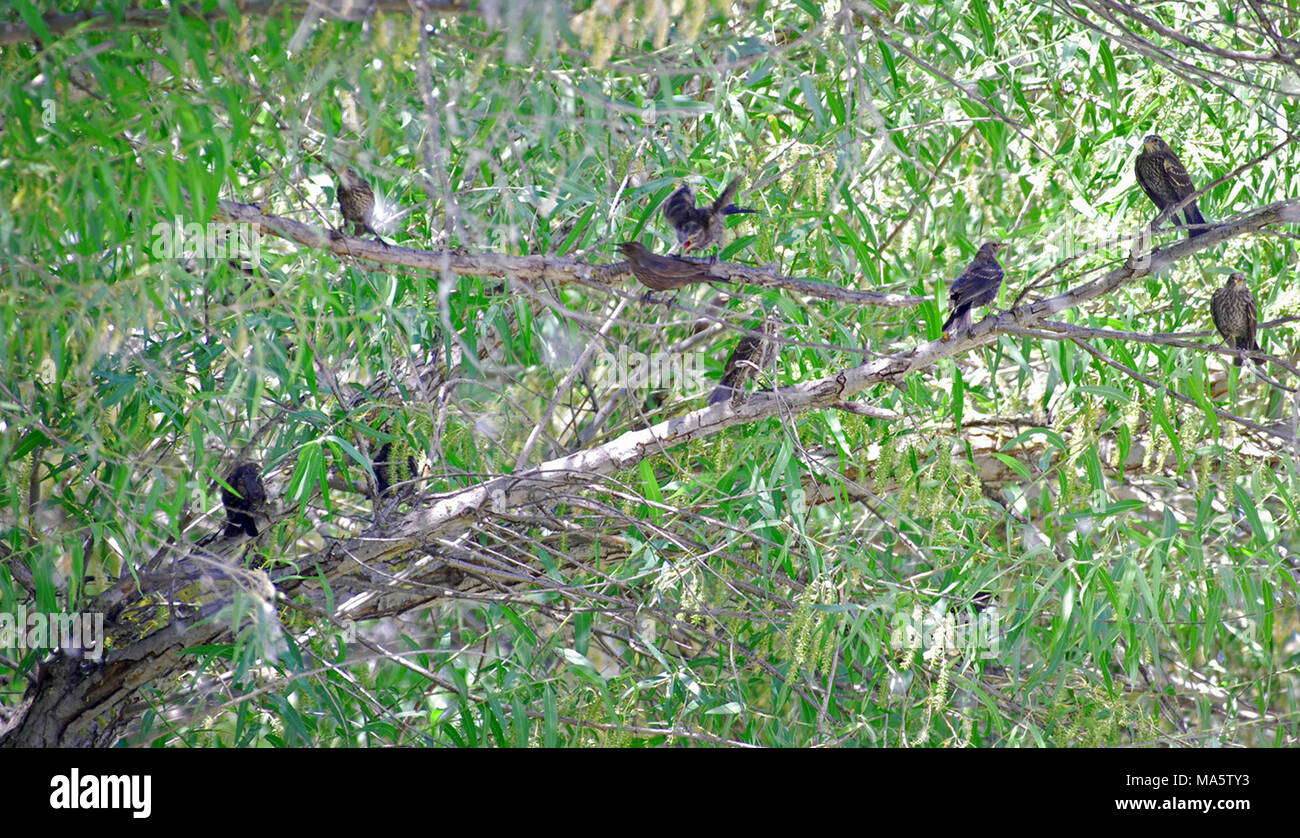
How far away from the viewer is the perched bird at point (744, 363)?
9.87 feet

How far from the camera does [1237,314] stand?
2.86 m

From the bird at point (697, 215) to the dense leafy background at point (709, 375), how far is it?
0.23 ft

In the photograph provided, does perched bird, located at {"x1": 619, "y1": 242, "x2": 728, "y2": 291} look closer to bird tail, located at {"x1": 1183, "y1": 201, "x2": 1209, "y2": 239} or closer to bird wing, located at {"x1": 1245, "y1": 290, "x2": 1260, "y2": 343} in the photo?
bird tail, located at {"x1": 1183, "y1": 201, "x2": 1209, "y2": 239}

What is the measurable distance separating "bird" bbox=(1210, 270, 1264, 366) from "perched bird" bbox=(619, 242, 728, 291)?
56.4 inches

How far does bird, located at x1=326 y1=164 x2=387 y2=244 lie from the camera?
2707mm

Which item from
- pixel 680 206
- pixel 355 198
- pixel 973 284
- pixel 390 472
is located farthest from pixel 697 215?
pixel 390 472

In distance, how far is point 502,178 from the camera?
92.7 inches

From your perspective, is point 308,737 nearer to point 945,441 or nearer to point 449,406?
point 449,406

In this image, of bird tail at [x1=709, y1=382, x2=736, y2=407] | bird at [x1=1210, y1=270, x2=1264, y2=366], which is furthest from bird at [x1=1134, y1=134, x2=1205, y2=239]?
bird tail at [x1=709, y1=382, x2=736, y2=407]

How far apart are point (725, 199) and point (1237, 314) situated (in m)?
1.29

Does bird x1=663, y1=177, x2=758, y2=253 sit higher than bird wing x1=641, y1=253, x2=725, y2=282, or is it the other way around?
bird x1=663, y1=177, x2=758, y2=253

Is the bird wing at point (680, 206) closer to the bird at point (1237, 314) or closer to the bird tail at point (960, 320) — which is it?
the bird tail at point (960, 320)

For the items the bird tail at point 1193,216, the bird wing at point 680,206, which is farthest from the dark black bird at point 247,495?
the bird tail at point 1193,216

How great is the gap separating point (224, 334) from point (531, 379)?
5.87 ft
